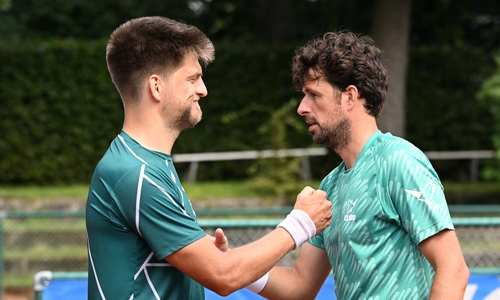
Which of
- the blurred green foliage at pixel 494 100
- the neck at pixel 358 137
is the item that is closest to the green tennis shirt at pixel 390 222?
the neck at pixel 358 137

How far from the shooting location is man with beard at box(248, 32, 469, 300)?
2656 mm

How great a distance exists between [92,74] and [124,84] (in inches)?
436

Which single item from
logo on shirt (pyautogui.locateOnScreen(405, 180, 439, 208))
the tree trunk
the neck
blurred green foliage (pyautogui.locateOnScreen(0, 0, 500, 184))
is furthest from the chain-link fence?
the tree trunk

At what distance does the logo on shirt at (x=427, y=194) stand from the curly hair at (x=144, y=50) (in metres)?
1.12

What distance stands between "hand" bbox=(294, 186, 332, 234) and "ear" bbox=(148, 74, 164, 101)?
77 cm

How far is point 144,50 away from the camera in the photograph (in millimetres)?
2766

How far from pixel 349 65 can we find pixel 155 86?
904mm

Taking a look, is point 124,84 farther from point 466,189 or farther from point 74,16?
point 74,16

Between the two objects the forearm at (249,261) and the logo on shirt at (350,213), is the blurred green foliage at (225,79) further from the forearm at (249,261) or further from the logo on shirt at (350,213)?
the forearm at (249,261)

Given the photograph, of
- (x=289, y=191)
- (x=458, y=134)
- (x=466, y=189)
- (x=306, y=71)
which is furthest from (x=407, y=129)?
(x=306, y=71)

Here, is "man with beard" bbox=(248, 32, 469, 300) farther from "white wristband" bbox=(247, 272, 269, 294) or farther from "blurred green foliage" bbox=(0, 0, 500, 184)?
"blurred green foliage" bbox=(0, 0, 500, 184)

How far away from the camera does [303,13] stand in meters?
18.5

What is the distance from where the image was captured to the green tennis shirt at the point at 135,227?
2578 mm

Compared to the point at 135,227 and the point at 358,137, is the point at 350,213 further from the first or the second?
the point at 135,227
